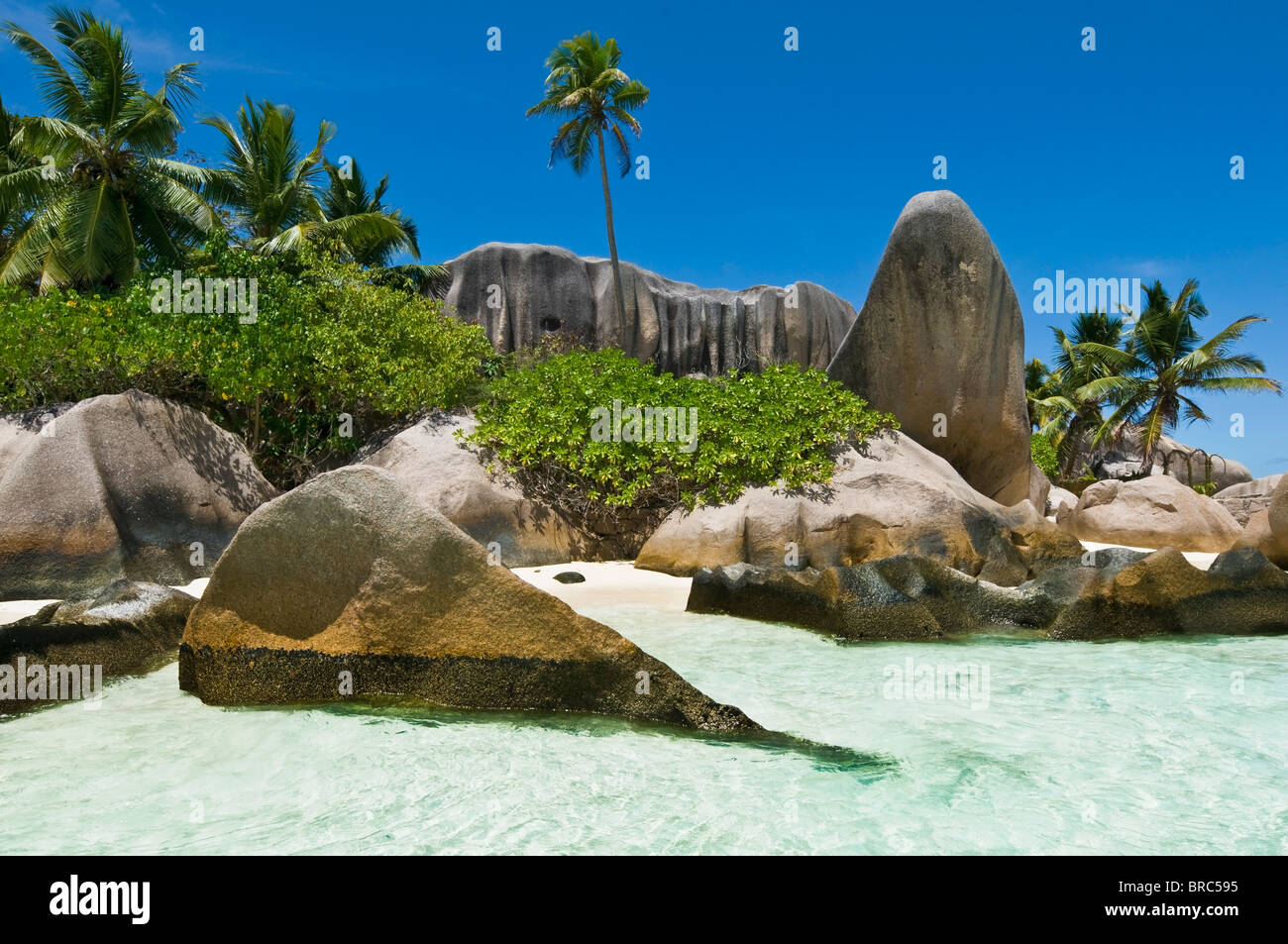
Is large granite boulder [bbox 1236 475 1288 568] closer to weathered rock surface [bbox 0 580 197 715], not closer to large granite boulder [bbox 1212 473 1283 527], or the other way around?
large granite boulder [bbox 1212 473 1283 527]

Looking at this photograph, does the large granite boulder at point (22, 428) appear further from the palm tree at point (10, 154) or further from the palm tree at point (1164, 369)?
the palm tree at point (1164, 369)

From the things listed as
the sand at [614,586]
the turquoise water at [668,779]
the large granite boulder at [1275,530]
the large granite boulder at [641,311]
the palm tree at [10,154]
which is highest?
the palm tree at [10,154]

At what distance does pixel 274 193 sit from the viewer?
22.5 metres

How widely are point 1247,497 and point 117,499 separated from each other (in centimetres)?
2528

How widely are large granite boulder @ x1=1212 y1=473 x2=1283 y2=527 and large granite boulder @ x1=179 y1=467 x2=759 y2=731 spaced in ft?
74.0

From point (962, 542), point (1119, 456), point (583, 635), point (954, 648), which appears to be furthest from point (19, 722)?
point (1119, 456)

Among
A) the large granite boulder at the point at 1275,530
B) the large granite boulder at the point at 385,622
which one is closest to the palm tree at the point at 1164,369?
the large granite boulder at the point at 1275,530

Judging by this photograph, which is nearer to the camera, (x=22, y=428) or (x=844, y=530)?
(x=22, y=428)

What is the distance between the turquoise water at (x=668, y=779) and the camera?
317 cm

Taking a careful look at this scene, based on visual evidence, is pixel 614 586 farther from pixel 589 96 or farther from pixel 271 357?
pixel 589 96

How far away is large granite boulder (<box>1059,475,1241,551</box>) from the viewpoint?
15.0 metres

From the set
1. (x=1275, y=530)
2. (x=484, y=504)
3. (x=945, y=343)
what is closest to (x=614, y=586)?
(x=484, y=504)

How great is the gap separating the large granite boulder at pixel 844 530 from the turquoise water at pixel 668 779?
5.04 meters

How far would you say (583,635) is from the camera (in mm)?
4523
